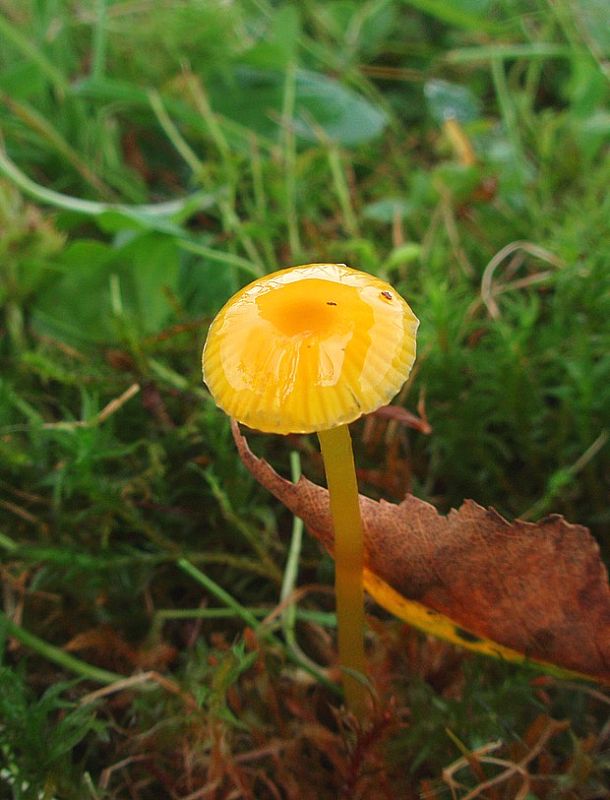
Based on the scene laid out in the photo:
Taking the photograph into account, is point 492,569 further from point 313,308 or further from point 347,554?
point 313,308

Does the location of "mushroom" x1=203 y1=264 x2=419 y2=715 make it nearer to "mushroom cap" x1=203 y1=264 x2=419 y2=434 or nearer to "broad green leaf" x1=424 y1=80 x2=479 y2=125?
"mushroom cap" x1=203 y1=264 x2=419 y2=434

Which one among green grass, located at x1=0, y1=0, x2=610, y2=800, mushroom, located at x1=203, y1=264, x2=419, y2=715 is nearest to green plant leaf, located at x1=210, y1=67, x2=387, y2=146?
green grass, located at x1=0, y1=0, x2=610, y2=800

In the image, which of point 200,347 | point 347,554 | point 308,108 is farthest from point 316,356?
point 308,108

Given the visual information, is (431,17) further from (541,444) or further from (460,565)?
(460,565)

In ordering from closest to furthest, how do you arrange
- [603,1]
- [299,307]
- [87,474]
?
1. [299,307]
2. [87,474]
3. [603,1]

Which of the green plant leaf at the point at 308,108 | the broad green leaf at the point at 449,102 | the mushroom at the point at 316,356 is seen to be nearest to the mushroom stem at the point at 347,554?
the mushroom at the point at 316,356

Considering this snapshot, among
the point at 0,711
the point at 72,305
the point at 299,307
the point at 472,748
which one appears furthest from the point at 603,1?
the point at 0,711

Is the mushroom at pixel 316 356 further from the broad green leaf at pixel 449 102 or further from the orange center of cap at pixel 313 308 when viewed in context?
the broad green leaf at pixel 449 102
